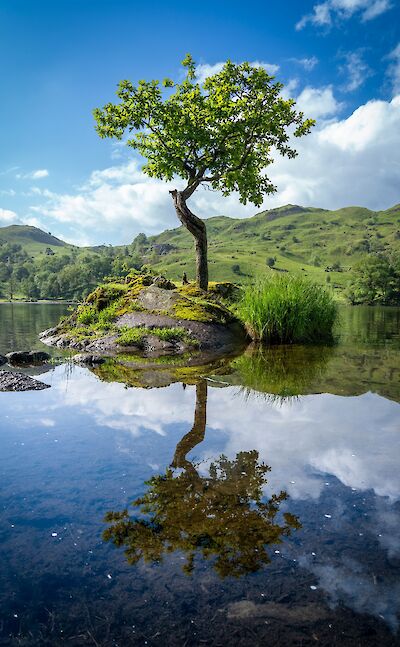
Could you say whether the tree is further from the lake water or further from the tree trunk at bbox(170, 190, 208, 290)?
the lake water

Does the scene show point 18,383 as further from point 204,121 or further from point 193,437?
point 204,121

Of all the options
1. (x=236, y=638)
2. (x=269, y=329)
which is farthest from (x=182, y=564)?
(x=269, y=329)

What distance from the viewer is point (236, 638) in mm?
3041

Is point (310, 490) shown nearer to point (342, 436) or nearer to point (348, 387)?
point (342, 436)

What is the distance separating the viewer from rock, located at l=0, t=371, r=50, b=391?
10297 mm

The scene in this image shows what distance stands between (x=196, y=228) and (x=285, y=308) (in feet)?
28.5

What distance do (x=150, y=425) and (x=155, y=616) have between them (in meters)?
4.33

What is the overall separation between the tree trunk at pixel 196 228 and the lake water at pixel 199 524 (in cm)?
1733

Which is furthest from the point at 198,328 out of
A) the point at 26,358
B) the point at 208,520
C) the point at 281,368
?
the point at 208,520

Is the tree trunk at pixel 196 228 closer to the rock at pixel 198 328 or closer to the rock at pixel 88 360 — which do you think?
the rock at pixel 198 328

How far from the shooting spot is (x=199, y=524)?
4.39 metres

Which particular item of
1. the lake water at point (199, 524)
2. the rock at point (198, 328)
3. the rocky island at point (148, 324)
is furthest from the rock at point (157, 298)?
the lake water at point (199, 524)

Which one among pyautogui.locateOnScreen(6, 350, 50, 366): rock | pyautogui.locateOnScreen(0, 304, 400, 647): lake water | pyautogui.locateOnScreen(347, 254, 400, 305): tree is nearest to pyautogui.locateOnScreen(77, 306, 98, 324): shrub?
pyautogui.locateOnScreen(6, 350, 50, 366): rock

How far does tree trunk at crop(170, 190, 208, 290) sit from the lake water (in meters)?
17.3
